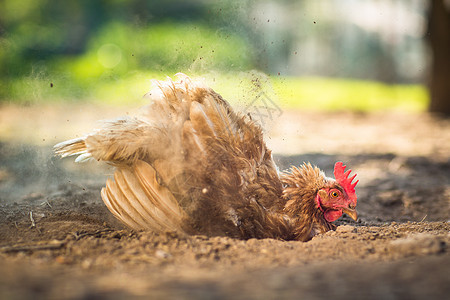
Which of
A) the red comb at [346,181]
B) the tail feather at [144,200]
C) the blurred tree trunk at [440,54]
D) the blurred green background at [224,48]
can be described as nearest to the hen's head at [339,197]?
the red comb at [346,181]

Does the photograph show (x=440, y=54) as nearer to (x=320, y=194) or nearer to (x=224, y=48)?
(x=224, y=48)

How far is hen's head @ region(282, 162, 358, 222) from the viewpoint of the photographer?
10.9ft

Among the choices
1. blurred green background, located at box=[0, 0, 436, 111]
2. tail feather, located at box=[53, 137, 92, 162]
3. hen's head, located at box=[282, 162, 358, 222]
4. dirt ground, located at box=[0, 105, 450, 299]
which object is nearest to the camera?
dirt ground, located at box=[0, 105, 450, 299]

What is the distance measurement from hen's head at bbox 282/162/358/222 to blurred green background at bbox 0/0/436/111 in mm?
844

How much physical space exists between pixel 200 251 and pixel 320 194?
1190 millimetres

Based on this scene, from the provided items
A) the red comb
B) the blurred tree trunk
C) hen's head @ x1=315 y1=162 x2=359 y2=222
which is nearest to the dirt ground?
hen's head @ x1=315 y1=162 x2=359 y2=222

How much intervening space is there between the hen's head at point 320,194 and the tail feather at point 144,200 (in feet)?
2.92

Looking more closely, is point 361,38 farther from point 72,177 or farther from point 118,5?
point 72,177

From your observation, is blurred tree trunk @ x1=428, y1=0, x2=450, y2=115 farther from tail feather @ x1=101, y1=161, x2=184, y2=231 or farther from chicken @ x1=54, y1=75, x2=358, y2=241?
tail feather @ x1=101, y1=161, x2=184, y2=231

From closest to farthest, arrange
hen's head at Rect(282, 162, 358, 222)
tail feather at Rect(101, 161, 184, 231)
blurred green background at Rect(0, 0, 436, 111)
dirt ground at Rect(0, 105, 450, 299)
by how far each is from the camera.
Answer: dirt ground at Rect(0, 105, 450, 299), tail feather at Rect(101, 161, 184, 231), hen's head at Rect(282, 162, 358, 222), blurred green background at Rect(0, 0, 436, 111)

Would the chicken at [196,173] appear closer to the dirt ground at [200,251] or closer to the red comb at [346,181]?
the red comb at [346,181]

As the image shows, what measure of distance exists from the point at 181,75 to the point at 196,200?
3.31 feet

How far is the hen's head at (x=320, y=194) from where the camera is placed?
3.32 meters

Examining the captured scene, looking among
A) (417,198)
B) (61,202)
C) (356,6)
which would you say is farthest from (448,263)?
(356,6)
